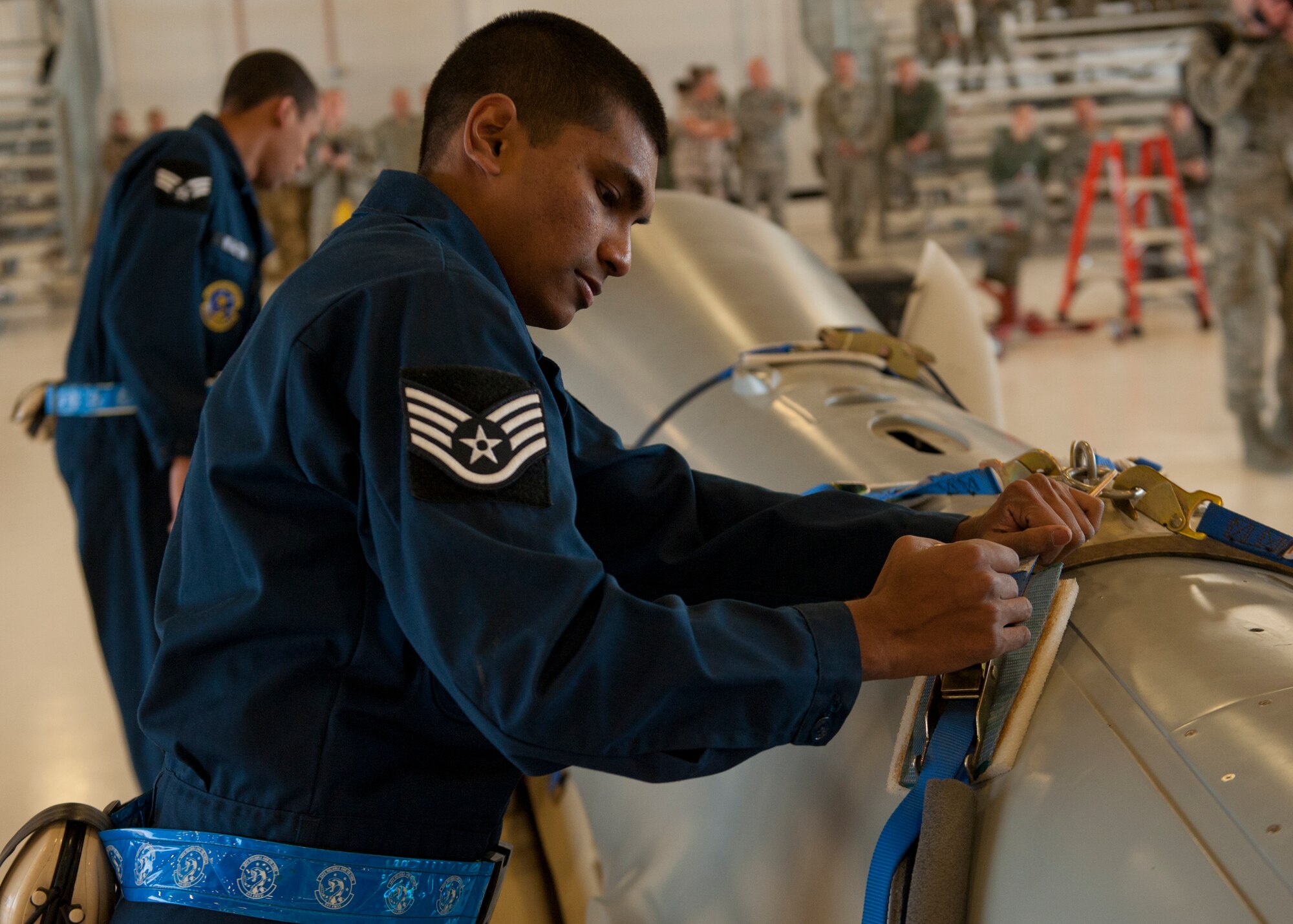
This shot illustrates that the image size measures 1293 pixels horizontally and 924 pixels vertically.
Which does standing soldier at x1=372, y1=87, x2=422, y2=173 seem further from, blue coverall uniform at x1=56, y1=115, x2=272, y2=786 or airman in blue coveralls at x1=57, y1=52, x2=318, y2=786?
blue coverall uniform at x1=56, y1=115, x2=272, y2=786

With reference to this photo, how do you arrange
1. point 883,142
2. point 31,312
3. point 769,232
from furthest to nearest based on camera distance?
point 883,142 < point 31,312 < point 769,232

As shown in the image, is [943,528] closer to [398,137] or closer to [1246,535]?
[1246,535]

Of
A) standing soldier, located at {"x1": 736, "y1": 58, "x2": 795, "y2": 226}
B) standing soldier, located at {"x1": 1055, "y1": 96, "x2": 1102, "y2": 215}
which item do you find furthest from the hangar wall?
standing soldier, located at {"x1": 1055, "y1": 96, "x2": 1102, "y2": 215}

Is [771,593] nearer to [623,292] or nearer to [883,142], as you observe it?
[623,292]

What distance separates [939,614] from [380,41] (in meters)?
14.3

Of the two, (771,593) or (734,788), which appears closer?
(771,593)

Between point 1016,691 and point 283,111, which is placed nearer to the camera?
point 1016,691

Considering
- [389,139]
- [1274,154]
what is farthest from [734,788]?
[389,139]

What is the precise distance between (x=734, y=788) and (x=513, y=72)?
72 cm

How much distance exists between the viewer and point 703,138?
10758 mm

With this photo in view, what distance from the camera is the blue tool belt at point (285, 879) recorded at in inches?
34.4

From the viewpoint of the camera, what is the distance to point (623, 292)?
217 cm

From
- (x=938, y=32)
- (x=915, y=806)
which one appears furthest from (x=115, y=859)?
(x=938, y=32)

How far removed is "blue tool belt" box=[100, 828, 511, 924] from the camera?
0.88 meters
